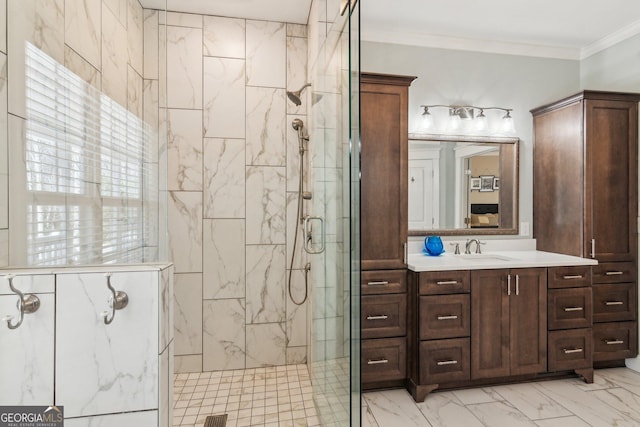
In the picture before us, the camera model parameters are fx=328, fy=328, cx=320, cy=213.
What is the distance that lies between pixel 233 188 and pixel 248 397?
1.44 m

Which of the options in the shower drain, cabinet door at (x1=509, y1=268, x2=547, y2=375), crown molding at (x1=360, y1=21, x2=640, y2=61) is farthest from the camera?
crown molding at (x1=360, y1=21, x2=640, y2=61)

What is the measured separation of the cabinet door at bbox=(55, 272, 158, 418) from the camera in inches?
41.1

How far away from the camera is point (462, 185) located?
2.79 meters

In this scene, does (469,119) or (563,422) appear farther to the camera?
(469,119)

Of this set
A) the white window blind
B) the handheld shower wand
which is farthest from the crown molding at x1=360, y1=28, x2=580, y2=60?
the white window blind

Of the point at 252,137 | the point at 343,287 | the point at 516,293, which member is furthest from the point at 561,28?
the point at 343,287

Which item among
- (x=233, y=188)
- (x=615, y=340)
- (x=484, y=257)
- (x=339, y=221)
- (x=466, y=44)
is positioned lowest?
(x=615, y=340)

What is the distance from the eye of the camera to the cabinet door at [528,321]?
2232 mm

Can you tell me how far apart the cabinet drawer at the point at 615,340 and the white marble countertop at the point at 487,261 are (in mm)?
614

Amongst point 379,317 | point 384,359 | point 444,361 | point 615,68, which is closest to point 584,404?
point 444,361

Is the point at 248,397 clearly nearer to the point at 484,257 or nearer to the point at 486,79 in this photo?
the point at 484,257

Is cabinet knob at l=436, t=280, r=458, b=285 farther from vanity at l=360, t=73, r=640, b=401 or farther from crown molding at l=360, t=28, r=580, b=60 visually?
crown molding at l=360, t=28, r=580, b=60

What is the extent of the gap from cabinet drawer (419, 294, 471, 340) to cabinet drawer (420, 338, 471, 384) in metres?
0.05

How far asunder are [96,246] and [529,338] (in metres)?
2.59
